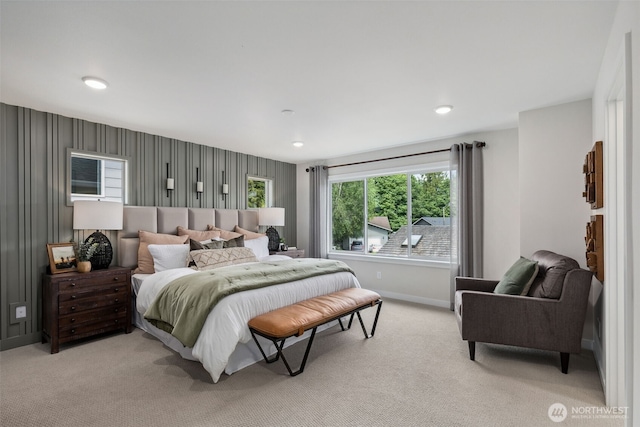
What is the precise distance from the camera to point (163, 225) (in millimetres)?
4234

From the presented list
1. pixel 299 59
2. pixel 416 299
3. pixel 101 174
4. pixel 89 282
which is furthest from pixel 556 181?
pixel 101 174

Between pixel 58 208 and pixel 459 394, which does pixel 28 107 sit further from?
pixel 459 394

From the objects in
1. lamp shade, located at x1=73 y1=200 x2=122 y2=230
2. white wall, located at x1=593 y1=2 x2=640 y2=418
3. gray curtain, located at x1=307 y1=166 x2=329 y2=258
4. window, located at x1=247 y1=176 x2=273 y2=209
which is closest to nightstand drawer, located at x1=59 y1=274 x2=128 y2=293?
lamp shade, located at x1=73 y1=200 x2=122 y2=230

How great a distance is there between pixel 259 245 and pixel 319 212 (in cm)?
153

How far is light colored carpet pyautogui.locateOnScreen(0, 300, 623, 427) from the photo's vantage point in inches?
78.9

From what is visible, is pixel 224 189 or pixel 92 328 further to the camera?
pixel 224 189

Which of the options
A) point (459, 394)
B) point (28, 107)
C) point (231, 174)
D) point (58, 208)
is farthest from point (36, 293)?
point (459, 394)

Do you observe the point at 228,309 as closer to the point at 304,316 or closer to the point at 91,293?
the point at 304,316

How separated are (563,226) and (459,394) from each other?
208 centimetres

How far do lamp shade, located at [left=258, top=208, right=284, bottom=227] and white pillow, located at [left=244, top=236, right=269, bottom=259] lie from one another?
36 centimetres

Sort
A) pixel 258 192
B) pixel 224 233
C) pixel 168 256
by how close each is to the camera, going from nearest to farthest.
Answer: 1. pixel 168 256
2. pixel 224 233
3. pixel 258 192

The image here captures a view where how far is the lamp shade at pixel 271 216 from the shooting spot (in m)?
5.30

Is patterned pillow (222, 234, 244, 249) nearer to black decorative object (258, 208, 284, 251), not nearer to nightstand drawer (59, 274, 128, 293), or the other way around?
black decorative object (258, 208, 284, 251)

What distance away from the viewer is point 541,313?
8.43 ft
